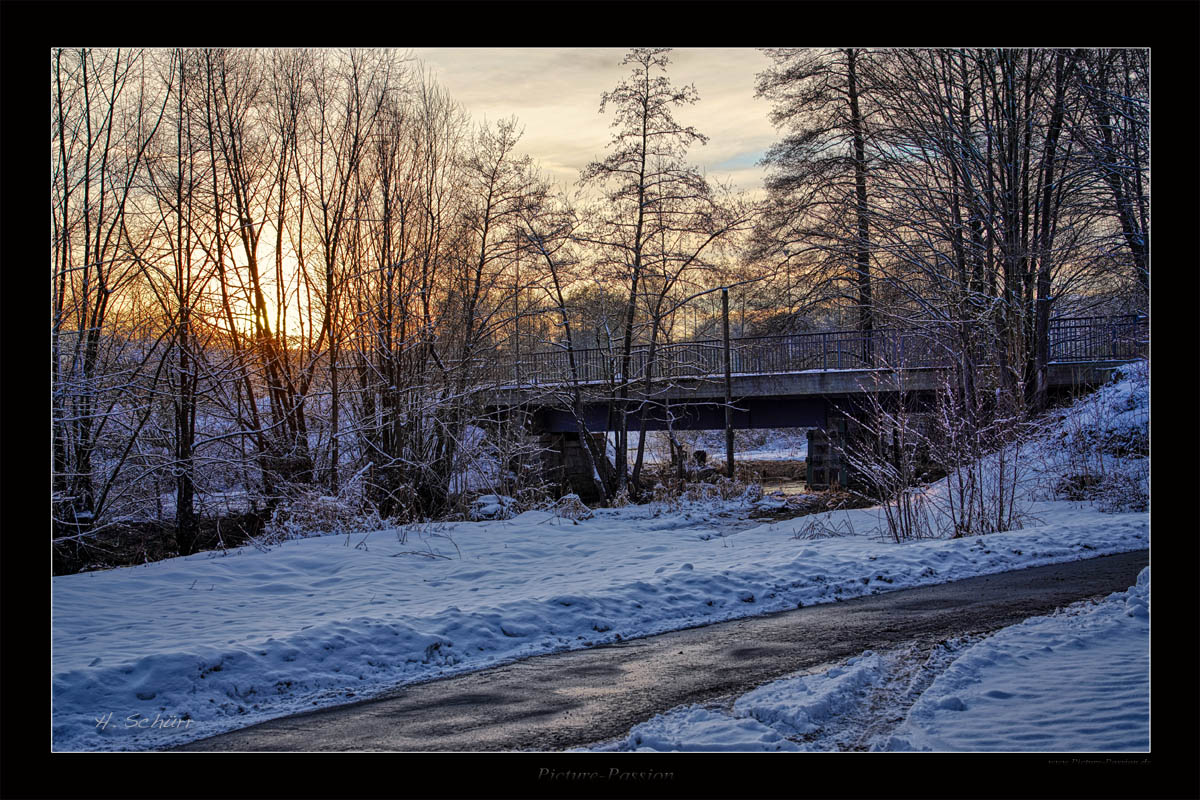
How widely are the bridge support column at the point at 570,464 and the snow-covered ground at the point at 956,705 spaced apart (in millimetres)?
22980

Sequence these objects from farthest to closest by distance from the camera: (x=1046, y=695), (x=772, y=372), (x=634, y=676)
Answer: (x=772, y=372)
(x=634, y=676)
(x=1046, y=695)

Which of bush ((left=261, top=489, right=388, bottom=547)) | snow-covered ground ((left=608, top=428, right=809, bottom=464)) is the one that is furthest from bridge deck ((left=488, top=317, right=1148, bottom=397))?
snow-covered ground ((left=608, top=428, right=809, bottom=464))

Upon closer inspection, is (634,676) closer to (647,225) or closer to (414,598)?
(414,598)

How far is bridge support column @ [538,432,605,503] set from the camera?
1144 inches

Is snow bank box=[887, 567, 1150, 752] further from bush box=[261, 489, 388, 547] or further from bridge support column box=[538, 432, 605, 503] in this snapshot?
bridge support column box=[538, 432, 605, 503]

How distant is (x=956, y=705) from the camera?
15.0 feet

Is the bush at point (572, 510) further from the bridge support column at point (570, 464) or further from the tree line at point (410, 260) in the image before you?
the bridge support column at point (570, 464)

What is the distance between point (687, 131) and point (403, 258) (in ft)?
28.0

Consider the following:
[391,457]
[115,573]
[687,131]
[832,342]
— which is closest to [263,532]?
[391,457]

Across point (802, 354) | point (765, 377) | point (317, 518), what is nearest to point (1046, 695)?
point (317, 518)

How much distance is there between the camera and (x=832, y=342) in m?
28.5

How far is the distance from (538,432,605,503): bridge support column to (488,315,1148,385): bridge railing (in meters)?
6.59

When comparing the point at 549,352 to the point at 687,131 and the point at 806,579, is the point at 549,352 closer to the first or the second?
the point at 687,131

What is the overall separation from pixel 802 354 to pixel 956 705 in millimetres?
25142
